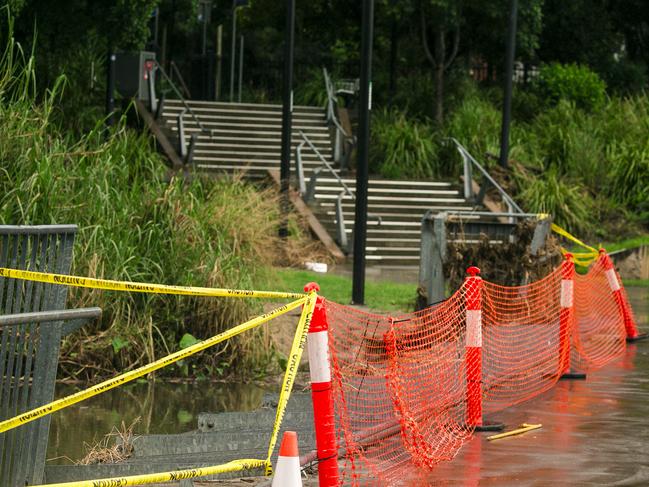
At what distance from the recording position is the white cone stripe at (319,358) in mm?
6742

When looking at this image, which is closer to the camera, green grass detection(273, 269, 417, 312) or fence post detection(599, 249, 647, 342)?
fence post detection(599, 249, 647, 342)

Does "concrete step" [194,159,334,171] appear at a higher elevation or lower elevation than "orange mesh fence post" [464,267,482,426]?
higher

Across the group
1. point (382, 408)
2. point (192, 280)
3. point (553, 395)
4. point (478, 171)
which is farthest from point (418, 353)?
point (478, 171)

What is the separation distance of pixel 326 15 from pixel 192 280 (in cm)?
2453

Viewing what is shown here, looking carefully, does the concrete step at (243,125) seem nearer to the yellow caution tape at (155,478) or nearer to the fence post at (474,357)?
the fence post at (474,357)

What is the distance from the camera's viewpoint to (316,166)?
91.6ft

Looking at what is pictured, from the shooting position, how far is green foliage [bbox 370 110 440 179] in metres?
27.9

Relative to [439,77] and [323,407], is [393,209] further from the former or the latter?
[323,407]

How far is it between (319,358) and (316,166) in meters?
21.3

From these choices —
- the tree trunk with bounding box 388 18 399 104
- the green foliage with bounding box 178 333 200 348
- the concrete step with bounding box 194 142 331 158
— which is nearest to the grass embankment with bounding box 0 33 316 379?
the green foliage with bounding box 178 333 200 348

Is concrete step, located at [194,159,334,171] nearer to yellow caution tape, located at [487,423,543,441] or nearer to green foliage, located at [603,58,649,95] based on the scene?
green foliage, located at [603,58,649,95]

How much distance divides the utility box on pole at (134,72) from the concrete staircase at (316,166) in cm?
99

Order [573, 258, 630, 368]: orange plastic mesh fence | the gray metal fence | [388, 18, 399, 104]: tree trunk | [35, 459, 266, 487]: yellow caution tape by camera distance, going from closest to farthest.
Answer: [35, 459, 266, 487]: yellow caution tape
the gray metal fence
[573, 258, 630, 368]: orange plastic mesh fence
[388, 18, 399, 104]: tree trunk

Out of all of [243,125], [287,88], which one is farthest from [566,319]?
[243,125]
